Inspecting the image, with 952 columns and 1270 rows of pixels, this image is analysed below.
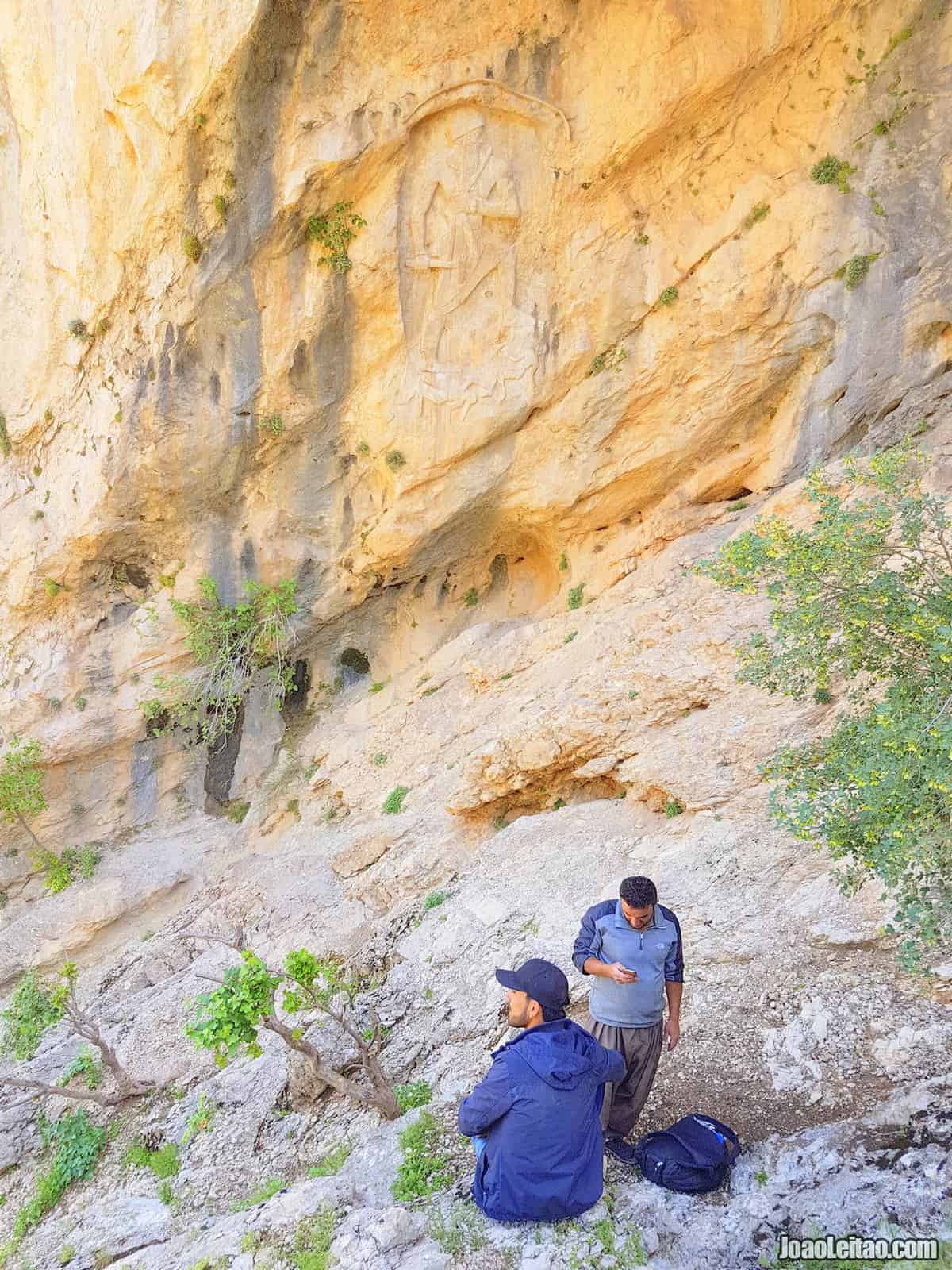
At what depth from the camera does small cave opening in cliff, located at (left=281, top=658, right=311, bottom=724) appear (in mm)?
16812

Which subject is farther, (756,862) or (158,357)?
(158,357)

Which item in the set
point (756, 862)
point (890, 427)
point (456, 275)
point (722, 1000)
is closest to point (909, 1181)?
point (722, 1000)

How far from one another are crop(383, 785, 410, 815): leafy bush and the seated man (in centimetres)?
896

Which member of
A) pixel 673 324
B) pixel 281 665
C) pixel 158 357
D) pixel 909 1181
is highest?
pixel 158 357

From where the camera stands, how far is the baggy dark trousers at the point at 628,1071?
13.2 feet

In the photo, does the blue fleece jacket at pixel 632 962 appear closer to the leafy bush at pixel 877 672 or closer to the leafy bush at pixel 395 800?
the leafy bush at pixel 877 672

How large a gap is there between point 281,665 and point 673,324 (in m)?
10.4

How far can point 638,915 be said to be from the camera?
Result: 396cm

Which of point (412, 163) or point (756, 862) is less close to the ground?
point (412, 163)

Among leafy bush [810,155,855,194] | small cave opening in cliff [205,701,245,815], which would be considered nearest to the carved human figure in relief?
leafy bush [810,155,855,194]

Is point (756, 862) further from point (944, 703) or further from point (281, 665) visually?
point (281, 665)

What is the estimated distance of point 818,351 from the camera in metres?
12.3

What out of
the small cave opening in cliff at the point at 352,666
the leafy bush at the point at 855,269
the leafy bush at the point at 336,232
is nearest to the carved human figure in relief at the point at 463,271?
the leafy bush at the point at 336,232

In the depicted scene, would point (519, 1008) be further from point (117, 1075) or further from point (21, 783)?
point (21, 783)
